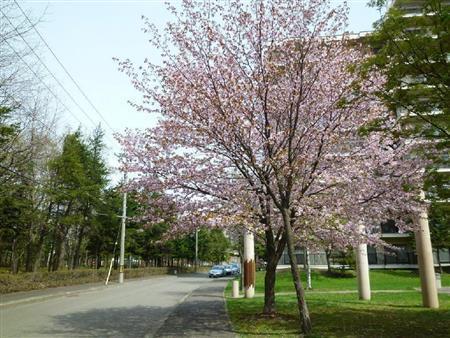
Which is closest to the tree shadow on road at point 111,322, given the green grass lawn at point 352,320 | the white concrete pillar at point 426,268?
the green grass lawn at point 352,320

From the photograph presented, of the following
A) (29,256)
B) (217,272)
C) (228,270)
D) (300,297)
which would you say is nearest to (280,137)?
(300,297)

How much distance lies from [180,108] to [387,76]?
5.32m

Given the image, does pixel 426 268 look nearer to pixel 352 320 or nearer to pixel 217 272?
pixel 352 320

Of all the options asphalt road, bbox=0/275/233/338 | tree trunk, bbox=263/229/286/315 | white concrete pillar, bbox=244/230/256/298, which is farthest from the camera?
white concrete pillar, bbox=244/230/256/298

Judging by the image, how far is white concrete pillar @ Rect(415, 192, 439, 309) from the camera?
1484 cm

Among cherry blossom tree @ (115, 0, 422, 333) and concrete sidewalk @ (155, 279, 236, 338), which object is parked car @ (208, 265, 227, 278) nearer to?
concrete sidewalk @ (155, 279, 236, 338)

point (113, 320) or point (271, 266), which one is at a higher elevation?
point (271, 266)

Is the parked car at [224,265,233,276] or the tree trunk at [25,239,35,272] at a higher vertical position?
the tree trunk at [25,239,35,272]

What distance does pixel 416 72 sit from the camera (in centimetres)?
902

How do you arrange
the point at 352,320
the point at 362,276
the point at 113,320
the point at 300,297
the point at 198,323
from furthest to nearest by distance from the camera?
the point at 362,276 → the point at 113,320 → the point at 198,323 → the point at 352,320 → the point at 300,297

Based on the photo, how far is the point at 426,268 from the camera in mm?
15320

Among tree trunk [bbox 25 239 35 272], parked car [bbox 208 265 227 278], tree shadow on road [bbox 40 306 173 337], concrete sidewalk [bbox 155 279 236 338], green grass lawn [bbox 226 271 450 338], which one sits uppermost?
tree trunk [bbox 25 239 35 272]

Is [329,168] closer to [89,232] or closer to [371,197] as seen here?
[371,197]

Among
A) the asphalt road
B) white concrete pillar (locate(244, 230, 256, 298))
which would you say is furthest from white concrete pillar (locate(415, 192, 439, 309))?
the asphalt road
